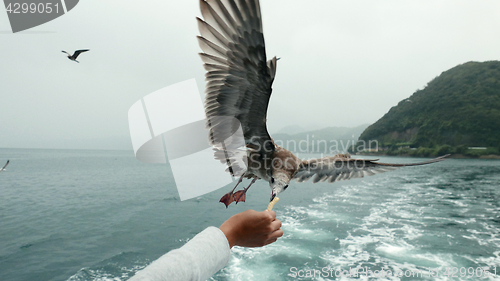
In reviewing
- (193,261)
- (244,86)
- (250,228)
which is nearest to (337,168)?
(244,86)

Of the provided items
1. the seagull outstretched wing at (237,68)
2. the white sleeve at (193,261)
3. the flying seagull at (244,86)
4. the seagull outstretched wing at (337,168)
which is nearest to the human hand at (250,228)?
the white sleeve at (193,261)

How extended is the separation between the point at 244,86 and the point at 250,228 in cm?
147

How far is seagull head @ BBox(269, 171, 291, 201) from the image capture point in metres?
2.17

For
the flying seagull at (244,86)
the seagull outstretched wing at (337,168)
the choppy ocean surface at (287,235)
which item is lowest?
the choppy ocean surface at (287,235)

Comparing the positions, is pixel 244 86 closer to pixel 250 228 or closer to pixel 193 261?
pixel 250 228

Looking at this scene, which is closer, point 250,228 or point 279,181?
point 250,228

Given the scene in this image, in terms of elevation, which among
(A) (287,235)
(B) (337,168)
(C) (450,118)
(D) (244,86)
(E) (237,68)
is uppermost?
(C) (450,118)

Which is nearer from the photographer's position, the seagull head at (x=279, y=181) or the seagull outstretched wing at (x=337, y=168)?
the seagull head at (x=279, y=181)

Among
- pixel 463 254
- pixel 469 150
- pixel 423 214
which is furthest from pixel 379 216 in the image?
pixel 469 150

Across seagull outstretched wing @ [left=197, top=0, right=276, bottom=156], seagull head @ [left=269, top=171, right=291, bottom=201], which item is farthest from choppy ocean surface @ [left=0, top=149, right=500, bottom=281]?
seagull outstretched wing @ [left=197, top=0, right=276, bottom=156]

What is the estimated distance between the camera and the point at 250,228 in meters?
1.23

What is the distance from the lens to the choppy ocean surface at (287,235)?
30.1ft

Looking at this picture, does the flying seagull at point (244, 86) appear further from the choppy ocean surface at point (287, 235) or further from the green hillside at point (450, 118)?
the green hillside at point (450, 118)

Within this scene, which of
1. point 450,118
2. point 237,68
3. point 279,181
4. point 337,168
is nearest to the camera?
point 237,68
